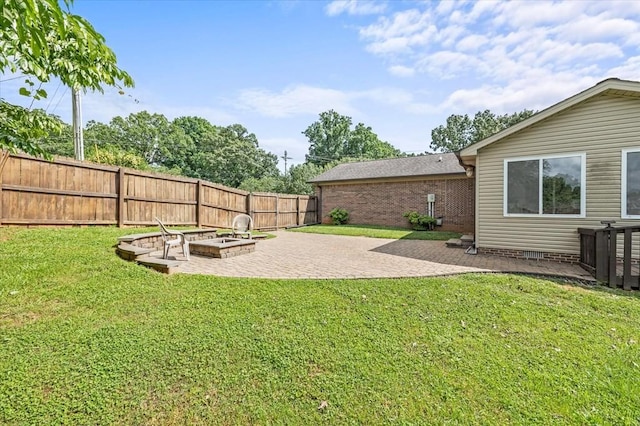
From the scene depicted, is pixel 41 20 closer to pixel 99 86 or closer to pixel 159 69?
pixel 99 86

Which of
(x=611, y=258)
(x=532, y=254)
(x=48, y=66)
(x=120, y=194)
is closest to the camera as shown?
(x=48, y=66)

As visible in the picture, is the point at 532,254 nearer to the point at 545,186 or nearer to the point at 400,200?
the point at 545,186

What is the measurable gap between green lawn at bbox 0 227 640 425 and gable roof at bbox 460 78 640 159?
13.8 feet

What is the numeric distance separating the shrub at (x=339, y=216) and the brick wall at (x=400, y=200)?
0.96ft

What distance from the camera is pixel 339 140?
48.7 metres

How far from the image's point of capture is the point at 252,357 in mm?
2982

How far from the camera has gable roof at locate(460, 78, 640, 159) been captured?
19.4 feet

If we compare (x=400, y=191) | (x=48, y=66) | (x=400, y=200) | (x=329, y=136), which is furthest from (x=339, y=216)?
(x=329, y=136)

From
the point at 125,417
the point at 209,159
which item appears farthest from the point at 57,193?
the point at 209,159

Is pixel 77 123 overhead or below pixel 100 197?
overhead

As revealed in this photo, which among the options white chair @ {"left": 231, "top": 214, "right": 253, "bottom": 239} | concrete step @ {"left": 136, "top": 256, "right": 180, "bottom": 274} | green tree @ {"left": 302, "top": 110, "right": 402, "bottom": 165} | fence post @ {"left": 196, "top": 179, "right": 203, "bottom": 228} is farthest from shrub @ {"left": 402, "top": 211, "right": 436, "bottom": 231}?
green tree @ {"left": 302, "top": 110, "right": 402, "bottom": 165}

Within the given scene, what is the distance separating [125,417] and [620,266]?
8442 millimetres

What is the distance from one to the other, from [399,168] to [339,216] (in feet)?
15.7

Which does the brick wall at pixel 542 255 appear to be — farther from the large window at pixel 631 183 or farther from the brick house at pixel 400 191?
the brick house at pixel 400 191
